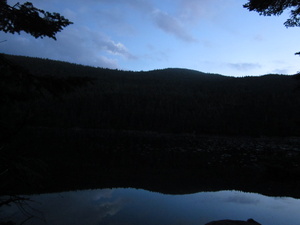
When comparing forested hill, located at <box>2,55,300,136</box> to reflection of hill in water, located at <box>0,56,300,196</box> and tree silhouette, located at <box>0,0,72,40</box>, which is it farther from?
tree silhouette, located at <box>0,0,72,40</box>

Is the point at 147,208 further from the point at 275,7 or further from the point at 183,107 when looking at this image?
the point at 183,107

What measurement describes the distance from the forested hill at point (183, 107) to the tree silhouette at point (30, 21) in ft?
164

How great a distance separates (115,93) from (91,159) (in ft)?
220

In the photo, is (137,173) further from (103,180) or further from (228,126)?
(228,126)

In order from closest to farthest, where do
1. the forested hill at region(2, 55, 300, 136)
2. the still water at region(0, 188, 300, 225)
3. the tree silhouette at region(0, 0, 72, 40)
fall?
1. the tree silhouette at region(0, 0, 72, 40)
2. the still water at region(0, 188, 300, 225)
3. the forested hill at region(2, 55, 300, 136)

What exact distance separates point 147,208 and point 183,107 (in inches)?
2875

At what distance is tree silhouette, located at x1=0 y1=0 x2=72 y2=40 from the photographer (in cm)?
488

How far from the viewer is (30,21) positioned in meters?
5.15

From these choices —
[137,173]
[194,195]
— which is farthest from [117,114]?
[194,195]

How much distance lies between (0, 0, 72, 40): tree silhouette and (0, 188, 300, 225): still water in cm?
639

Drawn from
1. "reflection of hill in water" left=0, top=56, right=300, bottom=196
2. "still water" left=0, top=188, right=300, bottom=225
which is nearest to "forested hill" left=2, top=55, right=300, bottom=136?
"reflection of hill in water" left=0, top=56, right=300, bottom=196

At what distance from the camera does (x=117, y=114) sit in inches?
2881

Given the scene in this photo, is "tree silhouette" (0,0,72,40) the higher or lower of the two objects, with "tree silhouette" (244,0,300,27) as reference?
lower

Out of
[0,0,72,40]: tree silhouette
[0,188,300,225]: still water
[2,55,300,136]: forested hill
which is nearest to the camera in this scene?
[0,0,72,40]: tree silhouette
